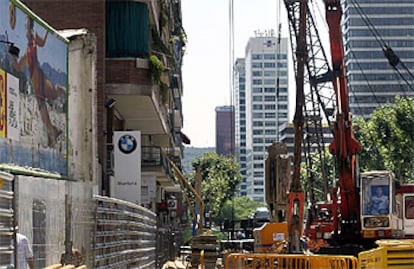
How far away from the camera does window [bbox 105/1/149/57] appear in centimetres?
3547

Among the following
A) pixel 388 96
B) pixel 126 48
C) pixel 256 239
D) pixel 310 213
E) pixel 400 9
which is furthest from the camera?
pixel 400 9

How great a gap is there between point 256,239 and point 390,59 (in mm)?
11742

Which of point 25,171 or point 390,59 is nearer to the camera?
point 25,171

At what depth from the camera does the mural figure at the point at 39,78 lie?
11422 millimetres

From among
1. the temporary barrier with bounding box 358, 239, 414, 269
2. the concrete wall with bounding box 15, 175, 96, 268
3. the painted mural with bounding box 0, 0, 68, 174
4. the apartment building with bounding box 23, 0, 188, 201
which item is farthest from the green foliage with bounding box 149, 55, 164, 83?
the painted mural with bounding box 0, 0, 68, 174

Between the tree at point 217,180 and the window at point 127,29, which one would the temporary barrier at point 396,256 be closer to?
the window at point 127,29

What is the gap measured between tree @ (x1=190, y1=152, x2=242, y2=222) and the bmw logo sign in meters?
91.3

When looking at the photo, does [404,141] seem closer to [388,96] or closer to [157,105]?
[157,105]

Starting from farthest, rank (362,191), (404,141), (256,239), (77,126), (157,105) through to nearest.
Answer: (404,141)
(157,105)
(256,239)
(362,191)
(77,126)

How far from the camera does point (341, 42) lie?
32.5 m

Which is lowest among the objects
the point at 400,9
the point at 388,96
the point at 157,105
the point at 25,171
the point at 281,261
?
the point at 281,261

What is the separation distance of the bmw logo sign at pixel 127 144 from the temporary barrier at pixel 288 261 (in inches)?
240

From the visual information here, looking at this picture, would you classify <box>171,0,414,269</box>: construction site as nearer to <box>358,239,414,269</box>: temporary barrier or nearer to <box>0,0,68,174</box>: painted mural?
<box>358,239,414,269</box>: temporary barrier

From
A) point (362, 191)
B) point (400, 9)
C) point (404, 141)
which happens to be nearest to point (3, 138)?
point (362, 191)
